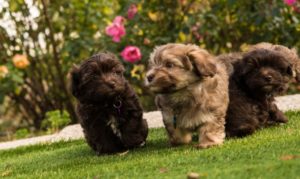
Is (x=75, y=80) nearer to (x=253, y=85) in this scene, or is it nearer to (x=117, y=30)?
(x=253, y=85)

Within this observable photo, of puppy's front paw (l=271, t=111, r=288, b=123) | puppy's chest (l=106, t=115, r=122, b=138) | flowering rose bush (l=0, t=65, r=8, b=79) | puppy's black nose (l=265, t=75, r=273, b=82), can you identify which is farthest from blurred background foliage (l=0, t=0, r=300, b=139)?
puppy's chest (l=106, t=115, r=122, b=138)

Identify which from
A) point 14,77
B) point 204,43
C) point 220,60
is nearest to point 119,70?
point 220,60

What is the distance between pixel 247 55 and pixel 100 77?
163 cm

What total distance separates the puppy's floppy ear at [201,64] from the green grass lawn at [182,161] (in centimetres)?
72

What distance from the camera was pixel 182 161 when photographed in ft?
19.5

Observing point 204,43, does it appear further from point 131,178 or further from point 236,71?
point 131,178

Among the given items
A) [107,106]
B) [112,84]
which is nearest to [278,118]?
[107,106]

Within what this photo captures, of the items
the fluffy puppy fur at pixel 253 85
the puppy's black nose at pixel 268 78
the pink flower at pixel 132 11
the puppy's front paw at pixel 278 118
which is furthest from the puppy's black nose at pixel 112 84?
the pink flower at pixel 132 11

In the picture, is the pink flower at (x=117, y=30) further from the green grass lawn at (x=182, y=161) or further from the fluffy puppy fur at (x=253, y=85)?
the fluffy puppy fur at (x=253, y=85)

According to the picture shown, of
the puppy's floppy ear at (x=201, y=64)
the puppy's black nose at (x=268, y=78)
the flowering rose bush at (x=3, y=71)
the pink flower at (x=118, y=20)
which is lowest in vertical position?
the flowering rose bush at (x=3, y=71)

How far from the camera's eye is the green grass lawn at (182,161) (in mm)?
5145

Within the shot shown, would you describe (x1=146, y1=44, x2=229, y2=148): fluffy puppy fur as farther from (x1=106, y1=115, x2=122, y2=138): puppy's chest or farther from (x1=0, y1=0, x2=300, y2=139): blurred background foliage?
(x1=0, y1=0, x2=300, y2=139): blurred background foliage

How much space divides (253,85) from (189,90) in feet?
2.67

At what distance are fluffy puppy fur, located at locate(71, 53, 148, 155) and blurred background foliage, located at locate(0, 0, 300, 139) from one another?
365 centimetres
